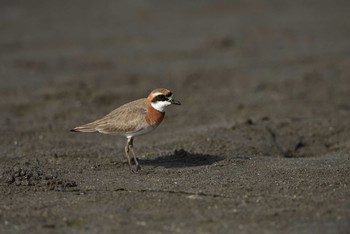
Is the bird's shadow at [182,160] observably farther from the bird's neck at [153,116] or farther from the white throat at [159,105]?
the white throat at [159,105]

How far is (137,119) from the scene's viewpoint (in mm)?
8547

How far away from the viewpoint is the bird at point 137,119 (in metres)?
8.55

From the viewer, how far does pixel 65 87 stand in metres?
14.2

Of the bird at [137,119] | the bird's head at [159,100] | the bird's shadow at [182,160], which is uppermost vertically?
the bird's head at [159,100]

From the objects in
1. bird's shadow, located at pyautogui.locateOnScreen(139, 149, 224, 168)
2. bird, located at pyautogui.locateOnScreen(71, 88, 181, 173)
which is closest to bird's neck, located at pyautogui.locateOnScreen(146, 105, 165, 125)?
bird, located at pyautogui.locateOnScreen(71, 88, 181, 173)

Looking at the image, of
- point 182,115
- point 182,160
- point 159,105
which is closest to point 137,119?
point 159,105

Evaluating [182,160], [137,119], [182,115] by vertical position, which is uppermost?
[137,119]

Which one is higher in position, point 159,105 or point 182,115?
point 159,105

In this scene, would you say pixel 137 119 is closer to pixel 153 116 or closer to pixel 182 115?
pixel 153 116

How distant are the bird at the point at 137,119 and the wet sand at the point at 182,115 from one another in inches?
18.1

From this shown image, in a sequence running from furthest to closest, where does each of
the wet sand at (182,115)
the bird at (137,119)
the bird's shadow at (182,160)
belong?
the bird's shadow at (182,160) < the bird at (137,119) < the wet sand at (182,115)

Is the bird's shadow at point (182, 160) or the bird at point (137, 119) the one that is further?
the bird's shadow at point (182, 160)

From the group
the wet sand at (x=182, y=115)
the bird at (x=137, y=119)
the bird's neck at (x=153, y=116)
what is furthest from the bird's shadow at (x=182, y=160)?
the bird's neck at (x=153, y=116)

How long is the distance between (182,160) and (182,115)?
353cm
